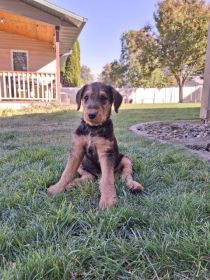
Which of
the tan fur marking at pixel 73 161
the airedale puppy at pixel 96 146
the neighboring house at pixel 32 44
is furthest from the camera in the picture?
the neighboring house at pixel 32 44

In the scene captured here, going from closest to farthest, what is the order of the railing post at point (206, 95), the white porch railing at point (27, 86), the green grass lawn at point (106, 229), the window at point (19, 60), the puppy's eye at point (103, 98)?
the green grass lawn at point (106, 229) → the puppy's eye at point (103, 98) → the railing post at point (206, 95) → the white porch railing at point (27, 86) → the window at point (19, 60)

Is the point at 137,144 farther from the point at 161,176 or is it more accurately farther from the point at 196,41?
the point at 196,41

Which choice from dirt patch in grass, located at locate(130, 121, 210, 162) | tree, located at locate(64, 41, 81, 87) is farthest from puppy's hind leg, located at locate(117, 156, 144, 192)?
tree, located at locate(64, 41, 81, 87)

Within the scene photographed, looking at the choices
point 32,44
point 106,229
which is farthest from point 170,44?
point 106,229

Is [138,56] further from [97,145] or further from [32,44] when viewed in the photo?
[97,145]

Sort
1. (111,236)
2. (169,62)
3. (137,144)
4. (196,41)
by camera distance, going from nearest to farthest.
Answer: (111,236)
(137,144)
(196,41)
(169,62)

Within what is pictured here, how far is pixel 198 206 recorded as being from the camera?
1.92 meters

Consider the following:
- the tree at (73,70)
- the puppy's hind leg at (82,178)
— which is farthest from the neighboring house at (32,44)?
the tree at (73,70)

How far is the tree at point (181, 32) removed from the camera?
2617 cm

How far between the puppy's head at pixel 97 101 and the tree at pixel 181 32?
85.9 feet

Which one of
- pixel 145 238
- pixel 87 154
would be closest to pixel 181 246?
pixel 145 238

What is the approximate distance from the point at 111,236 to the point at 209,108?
529cm

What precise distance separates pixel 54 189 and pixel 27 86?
1027cm

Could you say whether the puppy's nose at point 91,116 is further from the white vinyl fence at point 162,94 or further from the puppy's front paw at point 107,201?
the white vinyl fence at point 162,94
